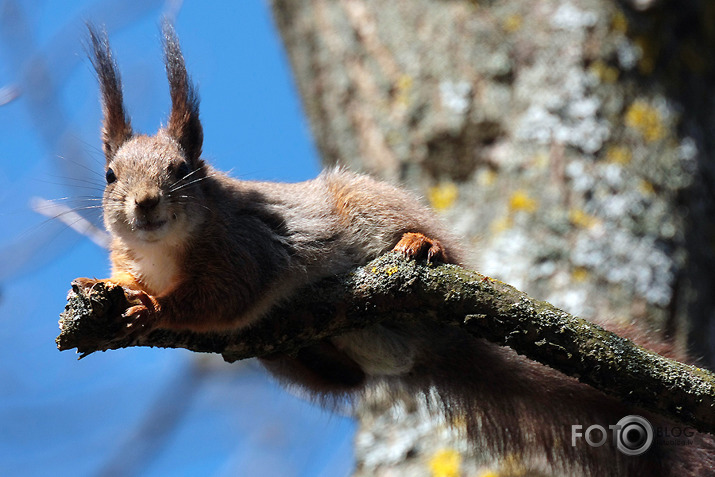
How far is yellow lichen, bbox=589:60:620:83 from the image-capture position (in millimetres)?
3963

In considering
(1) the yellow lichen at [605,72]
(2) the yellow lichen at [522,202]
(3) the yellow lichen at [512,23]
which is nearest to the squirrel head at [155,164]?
(2) the yellow lichen at [522,202]

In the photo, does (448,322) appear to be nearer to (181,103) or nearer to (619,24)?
(181,103)

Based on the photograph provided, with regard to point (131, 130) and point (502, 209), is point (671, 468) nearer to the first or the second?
point (502, 209)

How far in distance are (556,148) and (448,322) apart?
1.79m

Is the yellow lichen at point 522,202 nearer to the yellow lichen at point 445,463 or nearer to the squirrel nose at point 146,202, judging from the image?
the yellow lichen at point 445,463

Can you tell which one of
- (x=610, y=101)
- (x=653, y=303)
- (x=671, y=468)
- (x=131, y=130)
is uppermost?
(x=610, y=101)

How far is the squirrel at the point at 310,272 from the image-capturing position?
2652 millimetres

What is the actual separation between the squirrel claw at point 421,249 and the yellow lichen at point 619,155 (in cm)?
155

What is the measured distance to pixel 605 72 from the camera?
3967mm

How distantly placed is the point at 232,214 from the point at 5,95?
3.98 feet

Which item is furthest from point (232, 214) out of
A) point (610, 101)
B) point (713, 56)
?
point (713, 56)

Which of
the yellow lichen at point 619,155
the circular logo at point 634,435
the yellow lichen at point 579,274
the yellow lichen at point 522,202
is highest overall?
the yellow lichen at point 619,155

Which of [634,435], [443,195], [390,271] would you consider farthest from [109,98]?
[634,435]

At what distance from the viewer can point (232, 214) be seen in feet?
9.73
